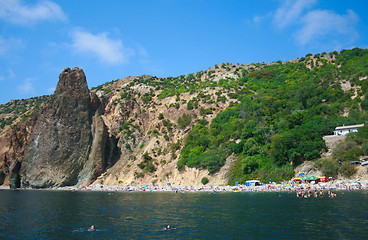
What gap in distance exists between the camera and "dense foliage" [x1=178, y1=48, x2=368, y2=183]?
186 ft

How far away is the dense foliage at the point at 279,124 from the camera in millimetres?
56656

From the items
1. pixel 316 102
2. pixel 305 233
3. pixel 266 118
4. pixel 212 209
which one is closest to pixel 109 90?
pixel 266 118

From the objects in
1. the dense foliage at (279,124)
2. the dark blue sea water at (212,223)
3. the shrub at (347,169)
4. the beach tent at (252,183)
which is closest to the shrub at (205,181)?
the dense foliage at (279,124)

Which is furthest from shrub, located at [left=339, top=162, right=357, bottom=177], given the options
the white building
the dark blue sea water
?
the dark blue sea water

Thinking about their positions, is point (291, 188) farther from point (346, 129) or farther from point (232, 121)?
point (232, 121)

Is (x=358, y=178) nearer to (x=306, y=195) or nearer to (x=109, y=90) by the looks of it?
(x=306, y=195)

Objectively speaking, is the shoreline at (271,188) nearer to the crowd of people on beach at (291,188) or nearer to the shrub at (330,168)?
the crowd of people on beach at (291,188)

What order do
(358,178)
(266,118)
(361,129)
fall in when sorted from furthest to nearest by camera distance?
(266,118) < (361,129) < (358,178)

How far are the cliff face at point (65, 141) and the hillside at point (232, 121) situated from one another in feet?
20.5

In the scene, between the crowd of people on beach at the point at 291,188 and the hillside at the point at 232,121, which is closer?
the crowd of people on beach at the point at 291,188

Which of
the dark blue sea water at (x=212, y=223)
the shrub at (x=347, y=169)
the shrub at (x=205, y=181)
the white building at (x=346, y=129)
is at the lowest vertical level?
the dark blue sea water at (x=212, y=223)

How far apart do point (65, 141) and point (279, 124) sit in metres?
59.0

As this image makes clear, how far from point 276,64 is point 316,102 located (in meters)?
61.9

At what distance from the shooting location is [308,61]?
11775cm
